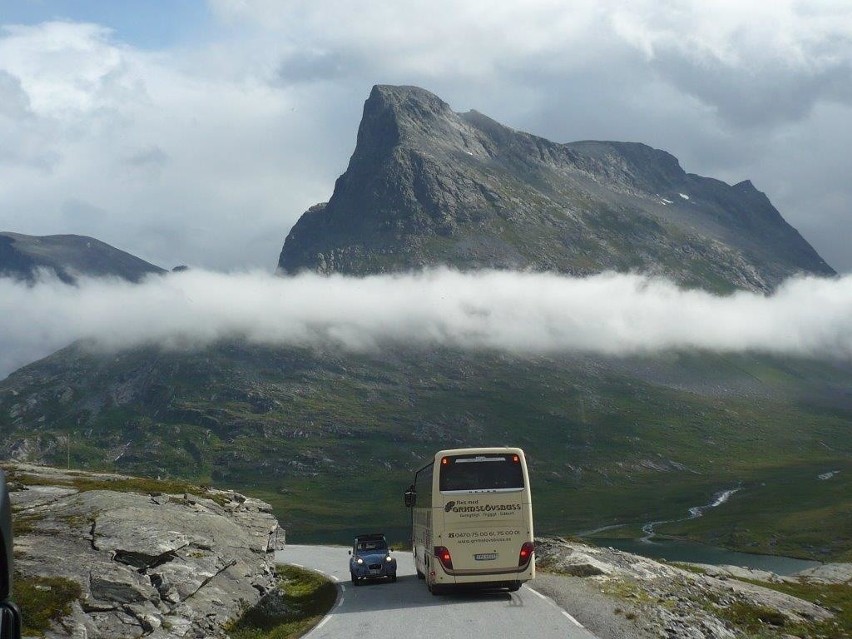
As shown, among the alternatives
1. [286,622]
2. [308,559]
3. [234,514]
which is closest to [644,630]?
[286,622]

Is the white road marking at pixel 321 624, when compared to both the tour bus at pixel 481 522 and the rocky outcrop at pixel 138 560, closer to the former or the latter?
the rocky outcrop at pixel 138 560

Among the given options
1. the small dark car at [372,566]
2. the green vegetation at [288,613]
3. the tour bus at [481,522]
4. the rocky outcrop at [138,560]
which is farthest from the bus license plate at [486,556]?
the small dark car at [372,566]

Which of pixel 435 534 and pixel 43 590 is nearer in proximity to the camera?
pixel 43 590

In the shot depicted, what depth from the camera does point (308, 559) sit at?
93625 millimetres

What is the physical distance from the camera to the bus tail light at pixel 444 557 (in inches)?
1503

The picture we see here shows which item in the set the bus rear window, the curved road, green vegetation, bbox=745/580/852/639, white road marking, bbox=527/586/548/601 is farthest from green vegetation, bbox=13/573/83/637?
green vegetation, bbox=745/580/852/639

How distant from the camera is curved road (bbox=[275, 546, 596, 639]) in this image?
1144 inches

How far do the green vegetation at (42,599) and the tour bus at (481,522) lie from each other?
16.1 meters

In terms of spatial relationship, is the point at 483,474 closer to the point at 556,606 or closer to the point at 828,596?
the point at 556,606

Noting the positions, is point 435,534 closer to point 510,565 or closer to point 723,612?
point 510,565

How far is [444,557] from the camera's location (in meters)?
38.3

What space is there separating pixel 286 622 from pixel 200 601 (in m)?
5.01

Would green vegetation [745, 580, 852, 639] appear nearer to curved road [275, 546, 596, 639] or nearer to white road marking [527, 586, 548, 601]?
white road marking [527, 586, 548, 601]

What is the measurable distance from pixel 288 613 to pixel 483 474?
578 inches
